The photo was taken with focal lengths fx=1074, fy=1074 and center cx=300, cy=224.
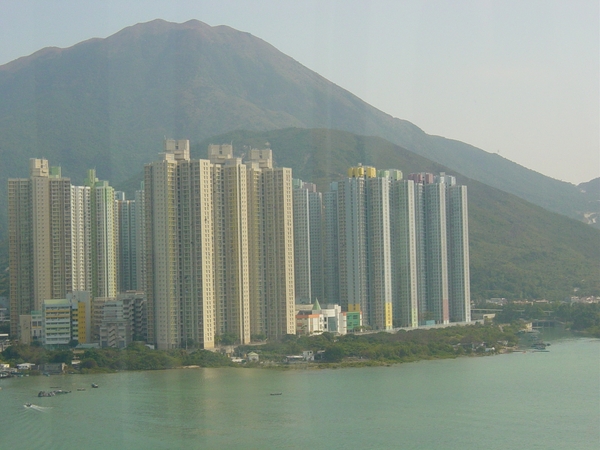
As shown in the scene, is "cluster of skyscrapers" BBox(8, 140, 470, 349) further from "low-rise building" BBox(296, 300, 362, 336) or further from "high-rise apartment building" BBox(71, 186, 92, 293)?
"low-rise building" BBox(296, 300, 362, 336)

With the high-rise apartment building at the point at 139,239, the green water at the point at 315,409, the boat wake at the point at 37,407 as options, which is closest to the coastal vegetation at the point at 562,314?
the green water at the point at 315,409

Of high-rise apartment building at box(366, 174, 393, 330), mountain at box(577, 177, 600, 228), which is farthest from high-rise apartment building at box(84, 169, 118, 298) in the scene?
mountain at box(577, 177, 600, 228)

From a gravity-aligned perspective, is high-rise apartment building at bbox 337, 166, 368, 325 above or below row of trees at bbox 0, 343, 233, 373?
above

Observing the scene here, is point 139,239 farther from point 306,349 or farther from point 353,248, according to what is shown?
point 306,349

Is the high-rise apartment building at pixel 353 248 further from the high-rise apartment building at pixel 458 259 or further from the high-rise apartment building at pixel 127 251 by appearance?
the high-rise apartment building at pixel 127 251

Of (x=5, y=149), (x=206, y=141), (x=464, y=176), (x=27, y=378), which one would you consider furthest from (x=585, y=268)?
(x=27, y=378)

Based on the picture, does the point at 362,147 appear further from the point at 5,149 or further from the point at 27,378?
the point at 27,378

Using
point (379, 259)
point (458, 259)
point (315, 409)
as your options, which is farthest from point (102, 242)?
point (315, 409)
